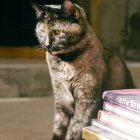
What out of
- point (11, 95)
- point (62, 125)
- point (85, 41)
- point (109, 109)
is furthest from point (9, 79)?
point (109, 109)

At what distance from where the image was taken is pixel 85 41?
129 cm

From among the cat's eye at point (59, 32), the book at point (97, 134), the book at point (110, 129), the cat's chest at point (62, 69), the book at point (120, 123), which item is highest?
the cat's eye at point (59, 32)

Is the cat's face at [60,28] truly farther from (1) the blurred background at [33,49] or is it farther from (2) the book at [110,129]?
(1) the blurred background at [33,49]

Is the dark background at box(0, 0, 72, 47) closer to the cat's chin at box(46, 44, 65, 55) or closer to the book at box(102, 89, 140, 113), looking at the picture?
the cat's chin at box(46, 44, 65, 55)

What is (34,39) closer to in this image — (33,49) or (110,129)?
(33,49)

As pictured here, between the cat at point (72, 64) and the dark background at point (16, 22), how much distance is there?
1114 mm

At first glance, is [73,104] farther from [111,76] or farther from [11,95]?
[11,95]

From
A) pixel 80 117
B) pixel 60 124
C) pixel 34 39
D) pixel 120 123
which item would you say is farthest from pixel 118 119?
pixel 34 39

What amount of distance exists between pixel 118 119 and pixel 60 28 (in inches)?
14.8

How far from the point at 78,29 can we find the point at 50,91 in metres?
1.12

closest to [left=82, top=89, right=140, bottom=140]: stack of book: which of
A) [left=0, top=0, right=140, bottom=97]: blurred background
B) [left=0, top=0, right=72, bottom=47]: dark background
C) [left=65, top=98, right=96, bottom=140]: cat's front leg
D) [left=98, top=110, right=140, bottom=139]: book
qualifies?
[left=98, top=110, right=140, bottom=139]: book

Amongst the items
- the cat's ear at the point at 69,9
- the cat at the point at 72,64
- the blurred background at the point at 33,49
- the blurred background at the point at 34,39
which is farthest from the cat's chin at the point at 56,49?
the blurred background at the point at 34,39

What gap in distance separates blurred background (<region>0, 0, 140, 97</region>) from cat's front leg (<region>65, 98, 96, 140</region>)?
91 cm

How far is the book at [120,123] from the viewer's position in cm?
94
